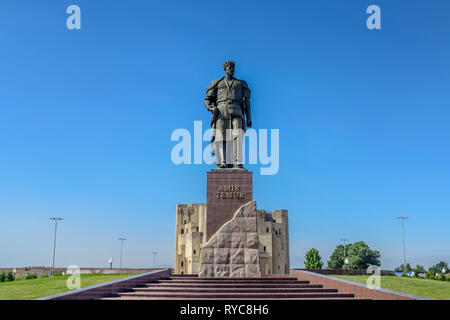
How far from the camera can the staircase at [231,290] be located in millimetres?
9852

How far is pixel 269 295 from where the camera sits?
32.6 ft

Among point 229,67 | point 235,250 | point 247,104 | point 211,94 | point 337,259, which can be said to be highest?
point 229,67

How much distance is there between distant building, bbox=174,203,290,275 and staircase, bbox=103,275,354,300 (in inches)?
1437

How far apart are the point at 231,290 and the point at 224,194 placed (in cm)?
328

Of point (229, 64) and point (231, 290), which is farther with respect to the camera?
point (229, 64)

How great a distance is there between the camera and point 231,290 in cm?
1025

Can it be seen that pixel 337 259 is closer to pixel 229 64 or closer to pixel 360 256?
pixel 360 256

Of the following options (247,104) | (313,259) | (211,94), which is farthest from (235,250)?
(313,259)

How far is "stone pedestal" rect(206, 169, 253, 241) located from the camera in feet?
41.1
